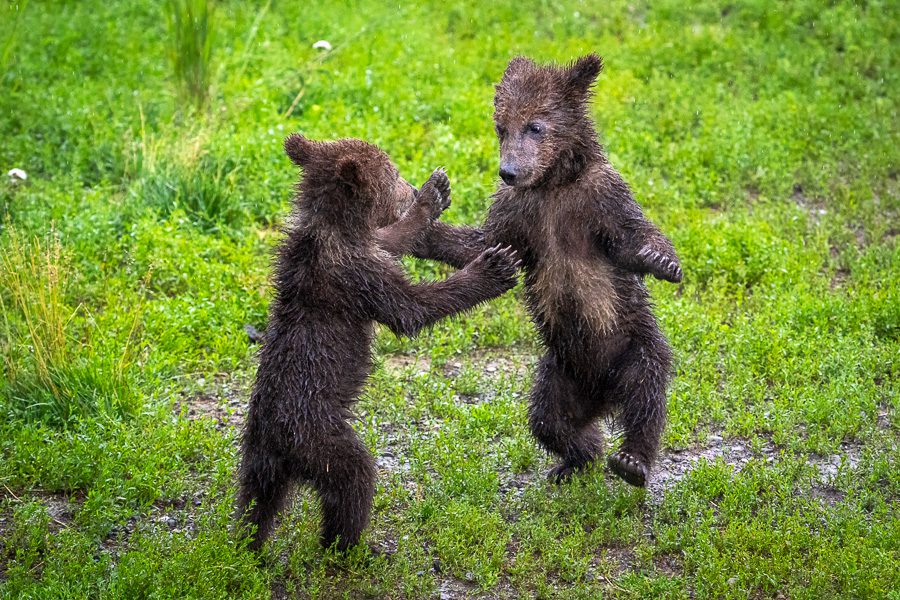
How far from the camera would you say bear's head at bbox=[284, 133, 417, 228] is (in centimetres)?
593

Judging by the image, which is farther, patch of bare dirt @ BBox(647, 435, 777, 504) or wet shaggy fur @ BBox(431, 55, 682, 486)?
patch of bare dirt @ BBox(647, 435, 777, 504)

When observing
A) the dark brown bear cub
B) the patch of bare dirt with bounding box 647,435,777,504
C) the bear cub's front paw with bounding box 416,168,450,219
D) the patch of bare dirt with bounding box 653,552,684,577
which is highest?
the bear cub's front paw with bounding box 416,168,450,219

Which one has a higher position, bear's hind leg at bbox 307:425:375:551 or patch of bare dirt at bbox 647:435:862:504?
bear's hind leg at bbox 307:425:375:551

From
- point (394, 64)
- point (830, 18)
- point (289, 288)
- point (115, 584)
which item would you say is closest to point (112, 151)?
point (394, 64)

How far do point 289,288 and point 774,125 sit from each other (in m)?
6.87

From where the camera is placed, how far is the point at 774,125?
11.2 m

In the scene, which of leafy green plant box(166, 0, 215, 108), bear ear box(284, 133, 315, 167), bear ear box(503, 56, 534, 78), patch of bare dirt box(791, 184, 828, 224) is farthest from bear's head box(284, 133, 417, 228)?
leafy green plant box(166, 0, 215, 108)

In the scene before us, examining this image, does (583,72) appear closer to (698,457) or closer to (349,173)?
(349,173)

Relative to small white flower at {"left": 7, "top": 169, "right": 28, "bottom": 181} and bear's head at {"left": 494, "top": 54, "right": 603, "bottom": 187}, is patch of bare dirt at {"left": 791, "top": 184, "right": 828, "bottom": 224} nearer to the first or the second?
bear's head at {"left": 494, "top": 54, "right": 603, "bottom": 187}

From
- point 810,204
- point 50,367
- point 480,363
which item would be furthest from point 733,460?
point 50,367

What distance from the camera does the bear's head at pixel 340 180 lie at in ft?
19.4

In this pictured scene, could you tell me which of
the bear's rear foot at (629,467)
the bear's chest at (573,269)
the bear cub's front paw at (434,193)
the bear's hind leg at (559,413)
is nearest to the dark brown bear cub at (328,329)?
the bear cub's front paw at (434,193)

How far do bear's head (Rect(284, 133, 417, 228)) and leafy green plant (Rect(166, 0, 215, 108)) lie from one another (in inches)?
213

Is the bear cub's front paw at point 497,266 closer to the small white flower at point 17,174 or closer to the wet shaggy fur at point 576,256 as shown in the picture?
the wet shaggy fur at point 576,256
